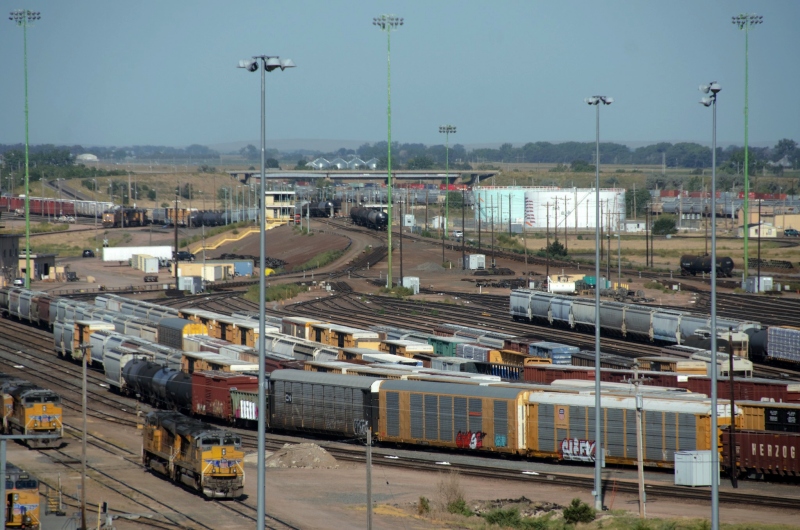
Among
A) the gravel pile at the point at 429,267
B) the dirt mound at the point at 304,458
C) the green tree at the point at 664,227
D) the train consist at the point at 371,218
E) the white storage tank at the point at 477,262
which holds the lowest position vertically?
the dirt mound at the point at 304,458

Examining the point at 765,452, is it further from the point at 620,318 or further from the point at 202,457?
the point at 620,318

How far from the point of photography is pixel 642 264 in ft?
412

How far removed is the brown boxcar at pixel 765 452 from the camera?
112 feet

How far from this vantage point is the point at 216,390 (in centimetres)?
4484

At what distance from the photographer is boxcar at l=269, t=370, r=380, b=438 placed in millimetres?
41188

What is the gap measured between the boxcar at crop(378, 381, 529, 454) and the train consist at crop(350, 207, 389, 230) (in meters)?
112

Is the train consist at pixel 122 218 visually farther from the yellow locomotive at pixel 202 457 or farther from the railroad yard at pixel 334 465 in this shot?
the yellow locomotive at pixel 202 457

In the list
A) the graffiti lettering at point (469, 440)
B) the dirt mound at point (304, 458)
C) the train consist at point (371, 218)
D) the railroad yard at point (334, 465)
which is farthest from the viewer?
the train consist at point (371, 218)

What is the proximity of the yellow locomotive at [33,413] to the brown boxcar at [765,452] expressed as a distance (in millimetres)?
27069

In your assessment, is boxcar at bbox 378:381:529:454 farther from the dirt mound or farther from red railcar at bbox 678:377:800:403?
red railcar at bbox 678:377:800:403

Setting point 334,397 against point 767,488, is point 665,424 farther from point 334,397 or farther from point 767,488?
point 334,397

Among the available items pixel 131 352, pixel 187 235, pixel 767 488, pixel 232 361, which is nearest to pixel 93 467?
pixel 232 361

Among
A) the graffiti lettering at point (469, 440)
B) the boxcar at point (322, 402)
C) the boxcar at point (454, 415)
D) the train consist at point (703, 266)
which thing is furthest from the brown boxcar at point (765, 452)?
the train consist at point (703, 266)

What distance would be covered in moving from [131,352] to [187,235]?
389 feet
